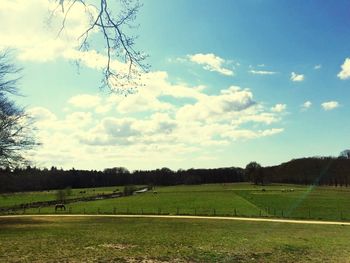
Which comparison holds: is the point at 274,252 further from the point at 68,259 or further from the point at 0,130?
the point at 0,130

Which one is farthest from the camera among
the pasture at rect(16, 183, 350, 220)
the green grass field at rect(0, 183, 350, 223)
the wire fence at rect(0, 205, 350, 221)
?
the green grass field at rect(0, 183, 350, 223)

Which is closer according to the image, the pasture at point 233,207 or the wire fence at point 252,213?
the wire fence at point 252,213

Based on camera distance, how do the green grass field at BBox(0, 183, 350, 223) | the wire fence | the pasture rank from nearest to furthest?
1. the wire fence
2. the pasture
3. the green grass field at BBox(0, 183, 350, 223)

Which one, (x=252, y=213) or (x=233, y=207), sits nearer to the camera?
(x=252, y=213)

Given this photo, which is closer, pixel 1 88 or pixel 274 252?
pixel 274 252

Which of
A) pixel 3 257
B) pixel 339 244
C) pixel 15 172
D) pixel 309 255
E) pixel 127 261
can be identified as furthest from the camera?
pixel 15 172

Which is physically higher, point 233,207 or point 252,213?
point 233,207

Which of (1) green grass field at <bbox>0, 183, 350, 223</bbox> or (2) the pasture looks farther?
(1) green grass field at <bbox>0, 183, 350, 223</bbox>

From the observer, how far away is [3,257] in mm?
17328

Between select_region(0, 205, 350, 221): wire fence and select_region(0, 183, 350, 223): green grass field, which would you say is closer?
select_region(0, 205, 350, 221): wire fence

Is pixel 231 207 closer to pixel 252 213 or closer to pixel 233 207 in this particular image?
pixel 233 207

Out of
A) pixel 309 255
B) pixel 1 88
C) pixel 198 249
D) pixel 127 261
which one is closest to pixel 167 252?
pixel 198 249

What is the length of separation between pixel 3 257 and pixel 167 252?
6431 mm

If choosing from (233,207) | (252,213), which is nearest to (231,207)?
(233,207)
